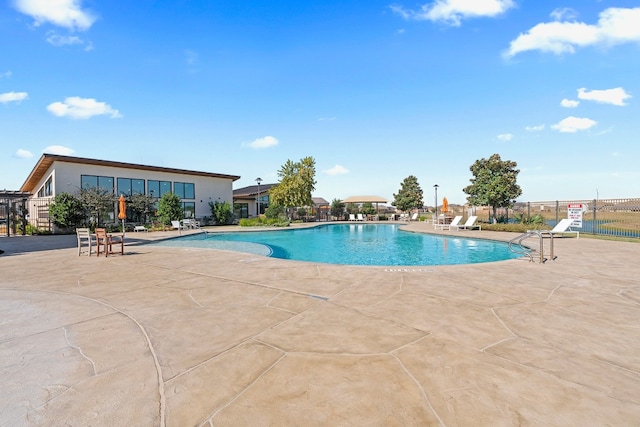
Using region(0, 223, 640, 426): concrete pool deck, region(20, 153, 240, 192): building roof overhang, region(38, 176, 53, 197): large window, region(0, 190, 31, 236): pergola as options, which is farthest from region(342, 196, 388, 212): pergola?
region(0, 223, 640, 426): concrete pool deck

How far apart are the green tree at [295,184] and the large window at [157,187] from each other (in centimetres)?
1061

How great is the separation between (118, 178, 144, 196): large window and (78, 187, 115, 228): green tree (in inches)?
82.0

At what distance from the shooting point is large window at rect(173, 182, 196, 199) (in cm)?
2727

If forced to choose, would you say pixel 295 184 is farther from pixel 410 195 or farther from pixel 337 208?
pixel 410 195

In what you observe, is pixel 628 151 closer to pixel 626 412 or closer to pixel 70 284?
pixel 626 412

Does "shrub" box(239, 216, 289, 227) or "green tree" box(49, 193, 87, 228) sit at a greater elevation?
"green tree" box(49, 193, 87, 228)

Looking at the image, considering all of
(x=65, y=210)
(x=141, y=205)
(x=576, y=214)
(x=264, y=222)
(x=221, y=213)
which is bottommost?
(x=264, y=222)

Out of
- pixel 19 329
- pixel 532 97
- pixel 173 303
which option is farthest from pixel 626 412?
pixel 532 97

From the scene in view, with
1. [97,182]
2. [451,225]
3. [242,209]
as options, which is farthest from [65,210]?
[451,225]

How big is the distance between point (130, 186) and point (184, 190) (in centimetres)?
455

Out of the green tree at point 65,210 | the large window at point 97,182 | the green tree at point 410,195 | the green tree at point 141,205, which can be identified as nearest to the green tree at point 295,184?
the green tree at point 141,205

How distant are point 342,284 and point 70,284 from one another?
17.5 feet

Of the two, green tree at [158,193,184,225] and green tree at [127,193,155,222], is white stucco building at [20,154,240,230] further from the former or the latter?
green tree at [158,193,184,225]

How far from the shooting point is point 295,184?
32281 millimetres
